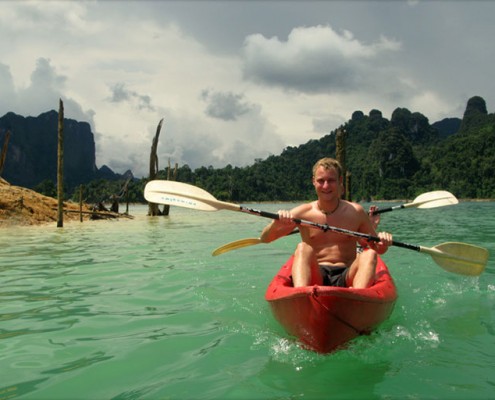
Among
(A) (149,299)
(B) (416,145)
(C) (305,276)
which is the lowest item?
(A) (149,299)

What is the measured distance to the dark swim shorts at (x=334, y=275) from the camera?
411 cm

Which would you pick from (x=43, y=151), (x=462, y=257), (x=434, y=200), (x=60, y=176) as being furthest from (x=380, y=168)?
(x=43, y=151)

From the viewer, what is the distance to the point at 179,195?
5.71m

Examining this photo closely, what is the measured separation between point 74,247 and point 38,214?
386 inches

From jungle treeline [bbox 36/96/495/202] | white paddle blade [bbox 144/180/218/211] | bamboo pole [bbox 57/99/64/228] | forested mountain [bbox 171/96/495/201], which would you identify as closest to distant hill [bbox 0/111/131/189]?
jungle treeline [bbox 36/96/495/202]

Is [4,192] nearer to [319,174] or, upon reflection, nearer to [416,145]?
[319,174]

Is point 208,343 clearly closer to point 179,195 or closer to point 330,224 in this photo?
point 330,224

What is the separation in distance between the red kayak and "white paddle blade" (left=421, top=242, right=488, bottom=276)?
2.32 metres

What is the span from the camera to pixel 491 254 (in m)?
8.85

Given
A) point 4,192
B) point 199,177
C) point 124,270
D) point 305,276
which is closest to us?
point 305,276

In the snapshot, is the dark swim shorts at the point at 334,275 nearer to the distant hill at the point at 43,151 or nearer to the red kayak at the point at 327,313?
the red kayak at the point at 327,313

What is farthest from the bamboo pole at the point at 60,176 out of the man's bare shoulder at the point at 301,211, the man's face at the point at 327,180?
the man's face at the point at 327,180

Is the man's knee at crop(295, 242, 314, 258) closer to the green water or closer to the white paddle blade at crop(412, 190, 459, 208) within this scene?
→ the green water

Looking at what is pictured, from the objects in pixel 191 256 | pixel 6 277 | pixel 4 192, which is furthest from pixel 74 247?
pixel 4 192
